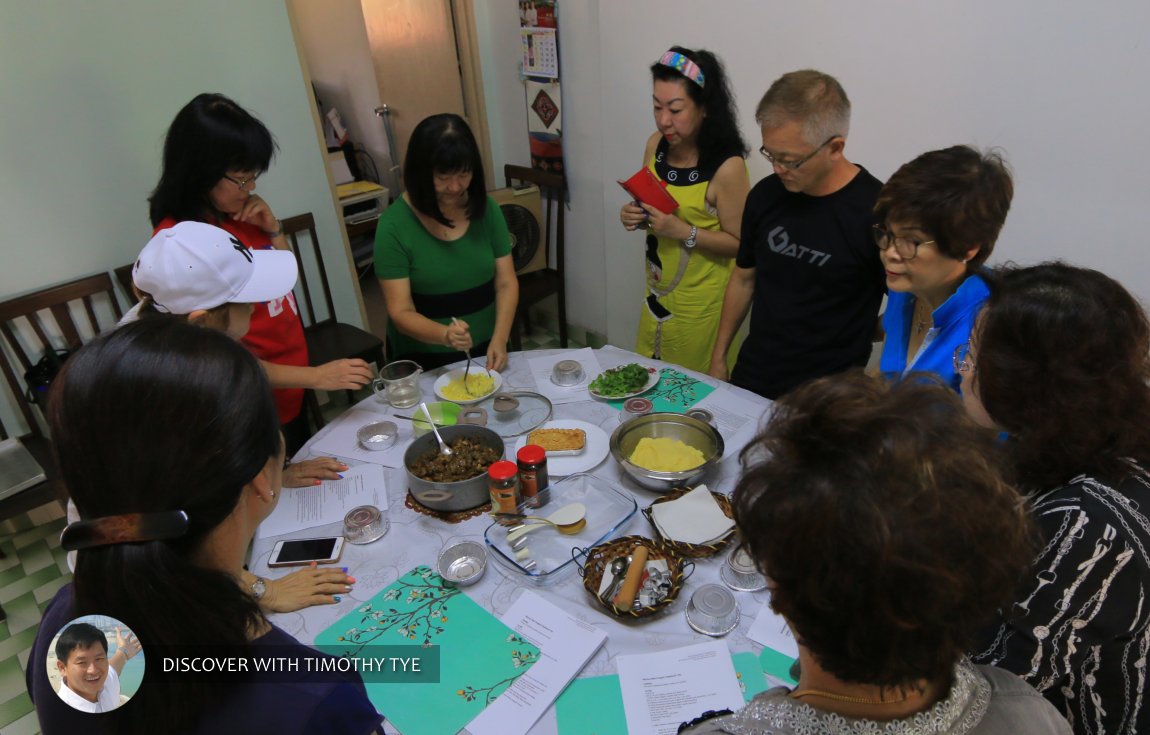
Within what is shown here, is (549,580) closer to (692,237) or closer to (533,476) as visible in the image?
(533,476)

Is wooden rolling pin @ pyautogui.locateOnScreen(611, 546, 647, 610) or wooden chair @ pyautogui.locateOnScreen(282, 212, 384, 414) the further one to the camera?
wooden chair @ pyautogui.locateOnScreen(282, 212, 384, 414)

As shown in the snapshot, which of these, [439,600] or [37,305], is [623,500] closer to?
[439,600]

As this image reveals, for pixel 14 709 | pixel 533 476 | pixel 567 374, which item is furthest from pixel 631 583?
pixel 14 709

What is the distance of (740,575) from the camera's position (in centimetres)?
140

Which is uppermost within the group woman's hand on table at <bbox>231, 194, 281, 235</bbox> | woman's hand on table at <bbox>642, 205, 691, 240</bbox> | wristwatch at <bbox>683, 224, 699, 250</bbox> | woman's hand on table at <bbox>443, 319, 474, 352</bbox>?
woman's hand on table at <bbox>231, 194, 281, 235</bbox>

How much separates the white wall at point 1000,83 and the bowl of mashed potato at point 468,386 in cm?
164

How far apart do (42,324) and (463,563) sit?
2.45 meters

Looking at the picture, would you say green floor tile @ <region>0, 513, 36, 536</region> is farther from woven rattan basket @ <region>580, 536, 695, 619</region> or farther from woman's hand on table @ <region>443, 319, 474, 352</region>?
woven rattan basket @ <region>580, 536, 695, 619</region>

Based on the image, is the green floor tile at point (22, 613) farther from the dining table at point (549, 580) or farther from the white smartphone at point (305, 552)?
the white smartphone at point (305, 552)

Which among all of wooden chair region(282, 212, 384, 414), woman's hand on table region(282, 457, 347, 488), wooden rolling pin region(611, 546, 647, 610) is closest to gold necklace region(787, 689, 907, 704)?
wooden rolling pin region(611, 546, 647, 610)

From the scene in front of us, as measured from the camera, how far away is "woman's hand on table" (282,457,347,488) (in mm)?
1780

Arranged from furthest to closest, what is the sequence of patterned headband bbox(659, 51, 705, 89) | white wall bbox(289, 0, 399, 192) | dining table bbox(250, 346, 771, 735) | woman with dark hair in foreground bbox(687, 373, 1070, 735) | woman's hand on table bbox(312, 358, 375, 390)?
1. white wall bbox(289, 0, 399, 192)
2. patterned headband bbox(659, 51, 705, 89)
3. woman's hand on table bbox(312, 358, 375, 390)
4. dining table bbox(250, 346, 771, 735)
5. woman with dark hair in foreground bbox(687, 373, 1070, 735)

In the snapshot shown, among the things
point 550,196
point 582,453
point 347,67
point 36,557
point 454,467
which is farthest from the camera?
point 347,67

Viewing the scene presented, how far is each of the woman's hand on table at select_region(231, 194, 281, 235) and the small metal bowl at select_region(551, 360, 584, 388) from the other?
106cm
